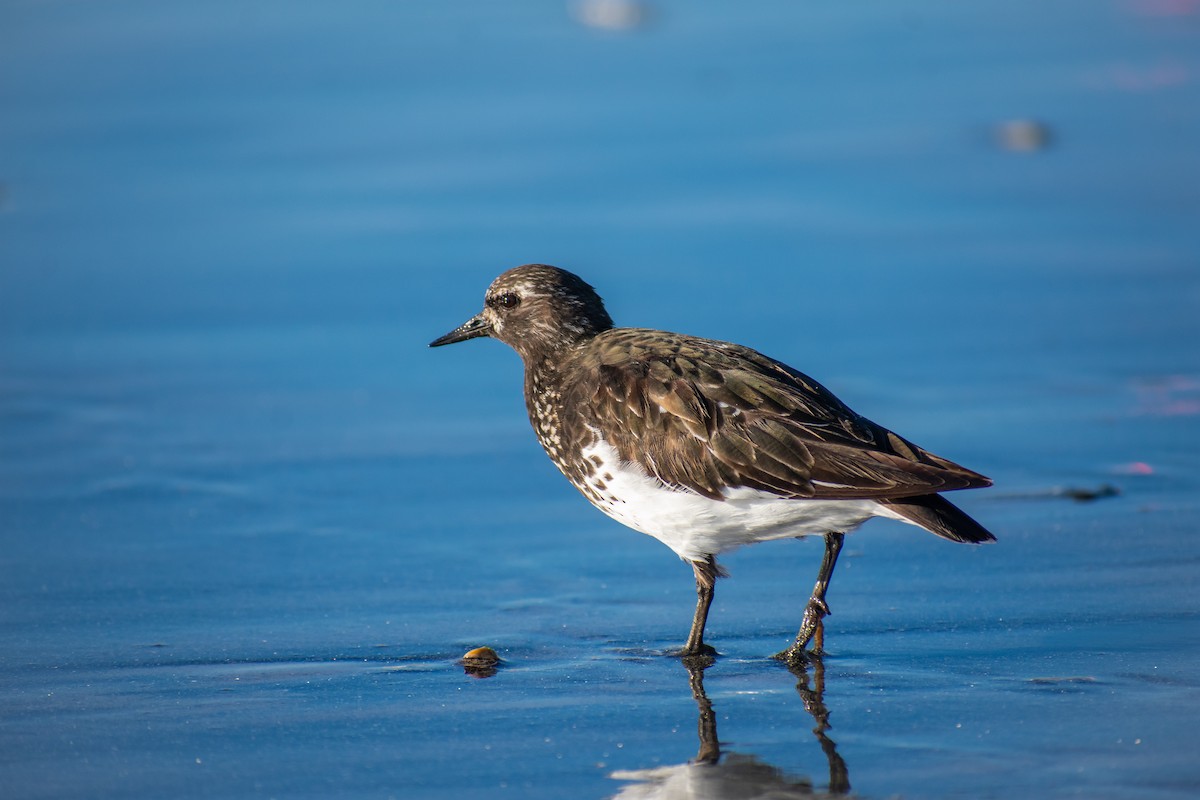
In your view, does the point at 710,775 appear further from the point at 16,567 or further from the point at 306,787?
the point at 16,567

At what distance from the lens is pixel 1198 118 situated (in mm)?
10398

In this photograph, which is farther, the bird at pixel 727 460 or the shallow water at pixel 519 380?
the bird at pixel 727 460

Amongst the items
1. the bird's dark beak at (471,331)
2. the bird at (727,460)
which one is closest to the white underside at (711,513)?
the bird at (727,460)

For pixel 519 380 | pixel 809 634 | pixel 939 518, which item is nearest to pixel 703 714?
pixel 809 634

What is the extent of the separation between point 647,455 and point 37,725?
185 centimetres

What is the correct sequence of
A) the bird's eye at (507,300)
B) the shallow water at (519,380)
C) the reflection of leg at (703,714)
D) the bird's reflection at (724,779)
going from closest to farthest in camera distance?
the bird's reflection at (724,779), the reflection of leg at (703,714), the shallow water at (519,380), the bird's eye at (507,300)

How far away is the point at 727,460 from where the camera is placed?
16.1ft

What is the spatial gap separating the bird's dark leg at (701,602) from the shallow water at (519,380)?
105 millimetres

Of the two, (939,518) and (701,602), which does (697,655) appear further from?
(939,518)

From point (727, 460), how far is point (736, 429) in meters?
0.11

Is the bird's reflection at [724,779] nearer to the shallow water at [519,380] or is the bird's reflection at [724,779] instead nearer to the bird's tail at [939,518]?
the shallow water at [519,380]

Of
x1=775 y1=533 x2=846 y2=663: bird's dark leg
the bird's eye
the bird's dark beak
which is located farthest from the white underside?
the bird's dark beak

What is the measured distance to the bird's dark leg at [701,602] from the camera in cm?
490

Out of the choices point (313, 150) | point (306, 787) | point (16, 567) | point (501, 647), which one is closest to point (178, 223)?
point (313, 150)
